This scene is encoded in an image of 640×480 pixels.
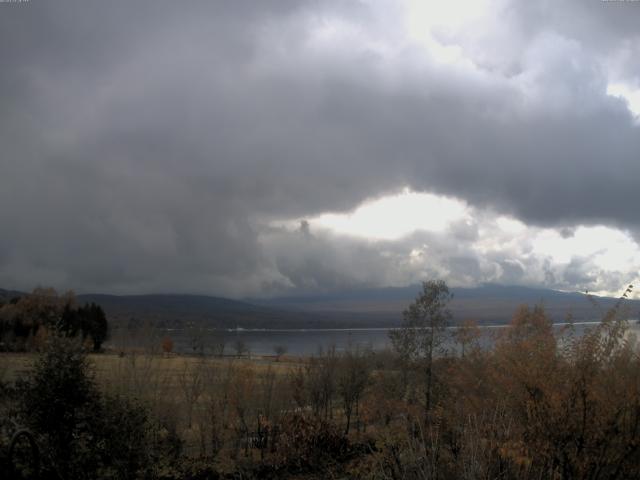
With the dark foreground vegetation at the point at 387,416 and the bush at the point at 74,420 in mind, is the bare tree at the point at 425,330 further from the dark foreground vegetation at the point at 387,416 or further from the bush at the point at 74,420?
the bush at the point at 74,420

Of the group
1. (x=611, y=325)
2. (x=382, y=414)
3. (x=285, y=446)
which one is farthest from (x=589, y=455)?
(x=382, y=414)

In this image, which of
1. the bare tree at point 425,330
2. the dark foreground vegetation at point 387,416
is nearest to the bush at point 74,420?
the dark foreground vegetation at point 387,416

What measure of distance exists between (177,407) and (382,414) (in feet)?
28.6

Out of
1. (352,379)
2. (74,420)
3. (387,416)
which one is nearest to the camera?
(74,420)

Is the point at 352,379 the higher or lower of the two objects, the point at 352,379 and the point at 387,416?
the higher

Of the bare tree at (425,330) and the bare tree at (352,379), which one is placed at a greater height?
the bare tree at (425,330)

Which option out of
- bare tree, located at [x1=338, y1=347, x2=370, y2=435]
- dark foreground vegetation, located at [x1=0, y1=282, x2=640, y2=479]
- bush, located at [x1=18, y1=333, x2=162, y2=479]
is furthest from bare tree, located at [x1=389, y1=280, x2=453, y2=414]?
bush, located at [x1=18, y1=333, x2=162, y2=479]

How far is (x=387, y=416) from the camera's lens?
2420cm

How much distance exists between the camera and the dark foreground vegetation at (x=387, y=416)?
7.82m

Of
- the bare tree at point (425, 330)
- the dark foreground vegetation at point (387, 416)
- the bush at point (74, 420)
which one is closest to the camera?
the dark foreground vegetation at point (387, 416)

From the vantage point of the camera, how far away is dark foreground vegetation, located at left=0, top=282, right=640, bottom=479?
7.82 m

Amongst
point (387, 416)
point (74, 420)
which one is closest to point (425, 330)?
point (387, 416)

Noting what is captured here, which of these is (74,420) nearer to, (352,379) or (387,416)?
(387,416)

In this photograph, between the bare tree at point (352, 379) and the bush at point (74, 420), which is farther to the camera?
the bare tree at point (352, 379)
